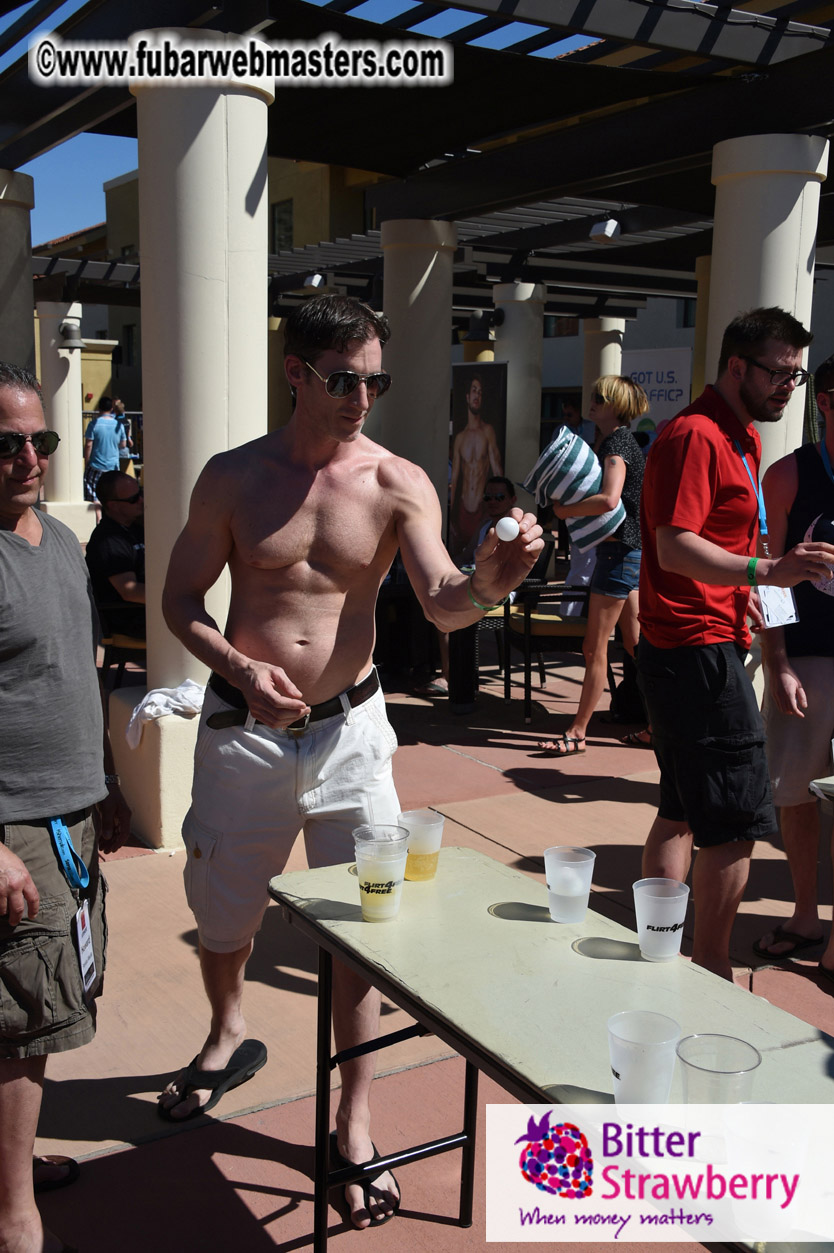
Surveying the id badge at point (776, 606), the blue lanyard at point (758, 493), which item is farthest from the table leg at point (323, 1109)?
the blue lanyard at point (758, 493)

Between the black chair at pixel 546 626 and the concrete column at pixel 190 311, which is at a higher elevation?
the concrete column at pixel 190 311

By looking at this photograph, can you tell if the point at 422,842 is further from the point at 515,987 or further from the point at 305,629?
the point at 305,629

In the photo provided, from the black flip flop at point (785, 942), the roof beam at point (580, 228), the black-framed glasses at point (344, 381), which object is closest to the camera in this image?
the black-framed glasses at point (344, 381)

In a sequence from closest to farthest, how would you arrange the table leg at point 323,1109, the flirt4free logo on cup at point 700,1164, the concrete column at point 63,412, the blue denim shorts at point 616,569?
the flirt4free logo on cup at point 700,1164 < the table leg at point 323,1109 < the blue denim shorts at point 616,569 < the concrete column at point 63,412

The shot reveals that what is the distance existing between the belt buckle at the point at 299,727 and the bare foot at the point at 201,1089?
2.97 ft

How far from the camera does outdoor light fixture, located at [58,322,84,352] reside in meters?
16.7

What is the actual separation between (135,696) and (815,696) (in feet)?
9.29

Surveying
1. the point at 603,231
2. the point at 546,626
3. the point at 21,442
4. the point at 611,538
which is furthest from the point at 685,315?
the point at 21,442

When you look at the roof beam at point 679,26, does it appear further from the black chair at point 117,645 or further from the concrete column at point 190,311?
the black chair at point 117,645

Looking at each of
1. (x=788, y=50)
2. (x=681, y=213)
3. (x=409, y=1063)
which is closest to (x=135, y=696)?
(x=409, y=1063)

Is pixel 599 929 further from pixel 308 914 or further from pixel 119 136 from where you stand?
pixel 119 136

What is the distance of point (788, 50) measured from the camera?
5.71 m

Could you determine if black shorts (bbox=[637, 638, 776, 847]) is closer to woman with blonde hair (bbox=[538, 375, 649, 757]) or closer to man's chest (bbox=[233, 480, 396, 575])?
man's chest (bbox=[233, 480, 396, 575])

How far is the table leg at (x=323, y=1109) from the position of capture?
224 cm
